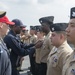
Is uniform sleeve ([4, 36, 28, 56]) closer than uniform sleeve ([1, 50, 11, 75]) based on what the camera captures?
No

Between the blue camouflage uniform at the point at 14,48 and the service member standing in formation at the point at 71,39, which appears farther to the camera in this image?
the blue camouflage uniform at the point at 14,48

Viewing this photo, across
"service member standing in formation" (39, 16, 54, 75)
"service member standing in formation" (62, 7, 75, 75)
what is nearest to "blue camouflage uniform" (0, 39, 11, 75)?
"service member standing in formation" (62, 7, 75, 75)

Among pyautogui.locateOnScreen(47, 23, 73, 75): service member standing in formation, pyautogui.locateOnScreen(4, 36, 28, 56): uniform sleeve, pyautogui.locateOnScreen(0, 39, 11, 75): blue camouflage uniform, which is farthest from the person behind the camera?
pyautogui.locateOnScreen(4, 36, 28, 56): uniform sleeve

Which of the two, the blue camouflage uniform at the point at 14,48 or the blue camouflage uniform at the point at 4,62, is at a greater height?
the blue camouflage uniform at the point at 4,62

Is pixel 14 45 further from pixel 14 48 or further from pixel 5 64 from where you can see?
pixel 5 64

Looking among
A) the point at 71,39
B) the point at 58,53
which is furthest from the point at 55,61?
the point at 71,39

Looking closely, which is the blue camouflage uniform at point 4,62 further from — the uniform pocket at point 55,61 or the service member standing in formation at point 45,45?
the service member standing in formation at point 45,45

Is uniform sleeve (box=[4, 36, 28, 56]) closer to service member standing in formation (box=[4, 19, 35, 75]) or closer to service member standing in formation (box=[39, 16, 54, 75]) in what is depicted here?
service member standing in formation (box=[4, 19, 35, 75])

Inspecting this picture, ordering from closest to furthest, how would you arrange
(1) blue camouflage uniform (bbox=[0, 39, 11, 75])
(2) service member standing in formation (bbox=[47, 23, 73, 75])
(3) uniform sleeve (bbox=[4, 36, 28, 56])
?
(1) blue camouflage uniform (bbox=[0, 39, 11, 75])
(2) service member standing in formation (bbox=[47, 23, 73, 75])
(3) uniform sleeve (bbox=[4, 36, 28, 56])

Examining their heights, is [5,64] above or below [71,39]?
below

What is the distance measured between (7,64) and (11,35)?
7.81 ft

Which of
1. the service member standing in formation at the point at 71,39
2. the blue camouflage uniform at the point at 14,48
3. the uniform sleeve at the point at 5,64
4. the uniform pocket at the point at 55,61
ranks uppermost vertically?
the service member standing in formation at the point at 71,39

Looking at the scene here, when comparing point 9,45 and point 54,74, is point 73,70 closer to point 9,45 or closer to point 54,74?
point 54,74

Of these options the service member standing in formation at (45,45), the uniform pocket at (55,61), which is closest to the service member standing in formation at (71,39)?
the uniform pocket at (55,61)
